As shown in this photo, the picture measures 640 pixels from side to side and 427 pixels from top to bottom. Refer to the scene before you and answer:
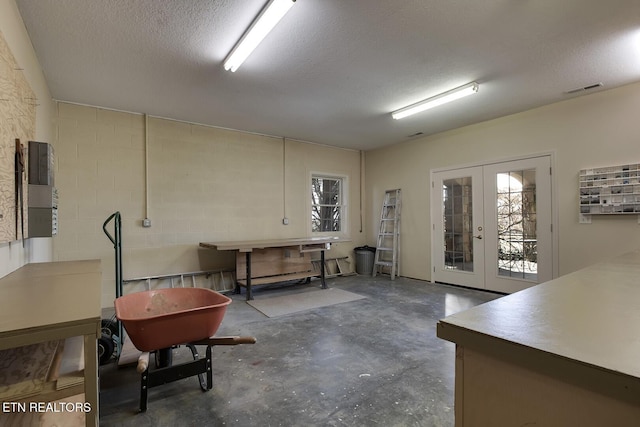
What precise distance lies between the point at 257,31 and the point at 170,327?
7.67 ft

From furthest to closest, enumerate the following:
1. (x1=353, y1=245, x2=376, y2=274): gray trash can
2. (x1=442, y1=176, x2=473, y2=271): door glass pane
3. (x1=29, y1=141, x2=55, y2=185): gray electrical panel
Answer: (x1=353, y1=245, x2=376, y2=274): gray trash can, (x1=442, y1=176, x2=473, y2=271): door glass pane, (x1=29, y1=141, x2=55, y2=185): gray electrical panel

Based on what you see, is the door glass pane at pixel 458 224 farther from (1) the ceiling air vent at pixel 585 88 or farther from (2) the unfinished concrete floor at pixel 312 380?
(2) the unfinished concrete floor at pixel 312 380

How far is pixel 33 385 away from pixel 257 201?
4.75 meters

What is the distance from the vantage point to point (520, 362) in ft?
2.43

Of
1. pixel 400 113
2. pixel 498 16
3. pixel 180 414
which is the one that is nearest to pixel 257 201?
pixel 400 113

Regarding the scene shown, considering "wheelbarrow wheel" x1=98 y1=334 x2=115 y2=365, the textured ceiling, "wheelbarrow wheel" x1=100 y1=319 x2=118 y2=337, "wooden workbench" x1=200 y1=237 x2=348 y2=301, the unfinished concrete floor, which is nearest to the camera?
the unfinished concrete floor

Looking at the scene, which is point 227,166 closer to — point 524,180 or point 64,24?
point 64,24

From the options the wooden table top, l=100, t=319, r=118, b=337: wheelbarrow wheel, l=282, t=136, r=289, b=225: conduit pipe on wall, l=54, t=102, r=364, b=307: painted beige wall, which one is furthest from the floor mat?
l=100, t=319, r=118, b=337: wheelbarrow wheel

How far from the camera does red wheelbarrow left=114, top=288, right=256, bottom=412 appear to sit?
187 cm

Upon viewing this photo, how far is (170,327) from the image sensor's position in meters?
1.92

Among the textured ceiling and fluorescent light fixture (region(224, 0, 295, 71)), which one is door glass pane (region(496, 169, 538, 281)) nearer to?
the textured ceiling

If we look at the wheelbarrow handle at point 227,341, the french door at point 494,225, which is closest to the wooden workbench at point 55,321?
the wheelbarrow handle at point 227,341

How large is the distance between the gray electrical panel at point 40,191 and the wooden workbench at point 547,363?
311 centimetres

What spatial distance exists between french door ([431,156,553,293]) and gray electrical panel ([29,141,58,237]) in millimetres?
5594
